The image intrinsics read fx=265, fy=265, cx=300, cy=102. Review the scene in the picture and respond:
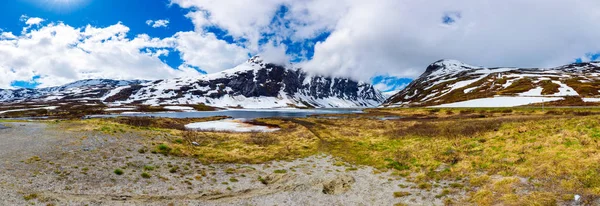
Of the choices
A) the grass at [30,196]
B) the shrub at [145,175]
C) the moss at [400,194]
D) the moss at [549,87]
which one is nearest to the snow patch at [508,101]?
the moss at [549,87]

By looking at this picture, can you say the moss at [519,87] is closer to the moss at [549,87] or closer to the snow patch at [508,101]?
the moss at [549,87]

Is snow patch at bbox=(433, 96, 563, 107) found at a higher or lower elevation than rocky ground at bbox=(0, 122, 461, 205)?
higher

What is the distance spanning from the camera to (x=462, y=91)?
648 feet

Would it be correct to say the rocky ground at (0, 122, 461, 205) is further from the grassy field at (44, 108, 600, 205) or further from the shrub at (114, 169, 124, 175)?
the grassy field at (44, 108, 600, 205)

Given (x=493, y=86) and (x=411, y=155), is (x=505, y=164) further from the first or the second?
(x=493, y=86)

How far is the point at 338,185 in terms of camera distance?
20.1 metres

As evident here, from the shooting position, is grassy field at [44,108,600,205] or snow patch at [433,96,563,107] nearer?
grassy field at [44,108,600,205]

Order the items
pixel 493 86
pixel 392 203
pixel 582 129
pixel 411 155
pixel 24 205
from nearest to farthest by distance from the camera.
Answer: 1. pixel 24 205
2. pixel 392 203
3. pixel 582 129
4. pixel 411 155
5. pixel 493 86

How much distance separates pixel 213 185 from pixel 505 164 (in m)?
22.6

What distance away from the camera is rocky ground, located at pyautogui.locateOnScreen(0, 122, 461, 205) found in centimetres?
1634

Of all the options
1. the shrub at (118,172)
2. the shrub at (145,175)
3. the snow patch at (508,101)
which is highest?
the snow patch at (508,101)

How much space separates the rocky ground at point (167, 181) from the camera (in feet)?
53.6

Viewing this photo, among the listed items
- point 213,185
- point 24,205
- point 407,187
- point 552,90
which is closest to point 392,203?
point 407,187

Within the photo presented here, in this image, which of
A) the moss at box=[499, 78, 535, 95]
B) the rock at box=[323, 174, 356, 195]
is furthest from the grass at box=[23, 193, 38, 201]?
the moss at box=[499, 78, 535, 95]
